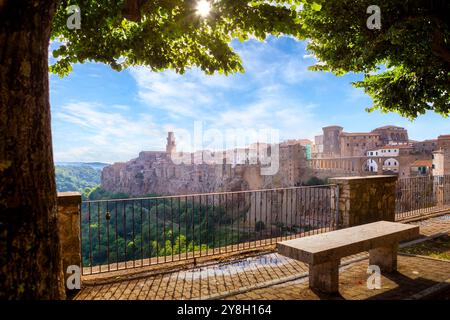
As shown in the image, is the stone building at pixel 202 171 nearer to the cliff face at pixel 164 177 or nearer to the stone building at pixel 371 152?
the cliff face at pixel 164 177

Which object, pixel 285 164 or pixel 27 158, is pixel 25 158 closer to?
pixel 27 158

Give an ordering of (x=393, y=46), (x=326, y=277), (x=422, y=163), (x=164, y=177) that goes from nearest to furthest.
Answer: (x=326, y=277)
(x=393, y=46)
(x=422, y=163)
(x=164, y=177)

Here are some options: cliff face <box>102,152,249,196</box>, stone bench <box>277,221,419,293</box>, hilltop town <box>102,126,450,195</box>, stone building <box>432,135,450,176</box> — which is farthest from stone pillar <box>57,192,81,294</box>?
cliff face <box>102,152,249,196</box>

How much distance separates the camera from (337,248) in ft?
13.5

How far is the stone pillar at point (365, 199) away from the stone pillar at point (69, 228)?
644 cm

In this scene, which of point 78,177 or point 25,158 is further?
point 78,177

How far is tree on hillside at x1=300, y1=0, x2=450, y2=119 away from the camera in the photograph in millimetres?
6359

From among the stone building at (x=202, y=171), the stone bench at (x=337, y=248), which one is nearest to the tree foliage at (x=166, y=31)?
the stone bench at (x=337, y=248)

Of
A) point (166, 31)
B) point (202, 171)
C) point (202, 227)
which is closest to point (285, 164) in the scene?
point (202, 227)

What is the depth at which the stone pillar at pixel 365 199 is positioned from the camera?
8.09 metres

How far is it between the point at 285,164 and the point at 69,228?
179ft

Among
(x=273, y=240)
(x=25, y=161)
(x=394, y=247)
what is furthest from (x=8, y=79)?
(x=273, y=240)
